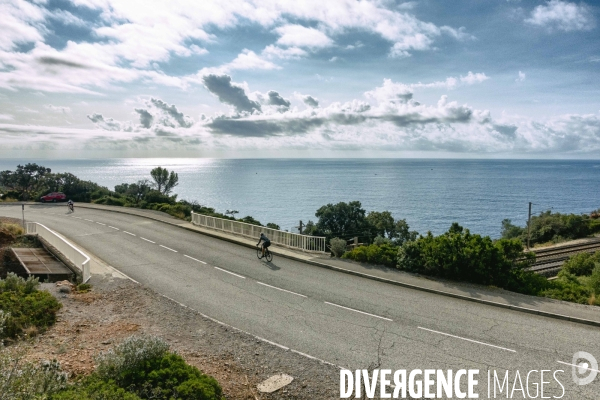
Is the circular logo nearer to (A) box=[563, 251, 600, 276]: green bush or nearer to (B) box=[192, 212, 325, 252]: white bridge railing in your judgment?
(B) box=[192, 212, 325, 252]: white bridge railing

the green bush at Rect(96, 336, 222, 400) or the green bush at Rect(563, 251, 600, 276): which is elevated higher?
the green bush at Rect(96, 336, 222, 400)

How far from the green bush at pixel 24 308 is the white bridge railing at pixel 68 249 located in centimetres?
291

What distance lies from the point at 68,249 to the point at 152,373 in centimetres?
1335

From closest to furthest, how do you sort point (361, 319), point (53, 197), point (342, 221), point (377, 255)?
point (361, 319)
point (377, 255)
point (342, 221)
point (53, 197)

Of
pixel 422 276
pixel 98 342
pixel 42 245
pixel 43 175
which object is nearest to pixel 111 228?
pixel 42 245

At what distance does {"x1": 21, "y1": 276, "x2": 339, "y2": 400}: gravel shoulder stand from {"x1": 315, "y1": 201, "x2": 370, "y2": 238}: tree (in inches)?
1113

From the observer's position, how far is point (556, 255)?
29.0 meters

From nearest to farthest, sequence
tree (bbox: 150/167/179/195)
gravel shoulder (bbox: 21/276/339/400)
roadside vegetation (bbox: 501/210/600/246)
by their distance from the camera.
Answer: gravel shoulder (bbox: 21/276/339/400) < roadside vegetation (bbox: 501/210/600/246) < tree (bbox: 150/167/179/195)

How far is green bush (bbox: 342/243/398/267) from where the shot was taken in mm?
16220

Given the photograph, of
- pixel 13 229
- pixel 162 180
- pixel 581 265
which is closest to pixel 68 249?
pixel 13 229

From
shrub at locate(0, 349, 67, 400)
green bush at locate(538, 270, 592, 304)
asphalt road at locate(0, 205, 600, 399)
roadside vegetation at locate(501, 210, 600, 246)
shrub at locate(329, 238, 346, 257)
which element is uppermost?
shrub at locate(0, 349, 67, 400)

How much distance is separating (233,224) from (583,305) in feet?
56.5

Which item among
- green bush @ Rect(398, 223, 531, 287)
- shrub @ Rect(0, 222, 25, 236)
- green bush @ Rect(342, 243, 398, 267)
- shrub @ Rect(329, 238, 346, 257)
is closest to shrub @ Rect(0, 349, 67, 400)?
green bush @ Rect(342, 243, 398, 267)

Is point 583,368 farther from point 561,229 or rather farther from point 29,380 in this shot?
point 561,229
